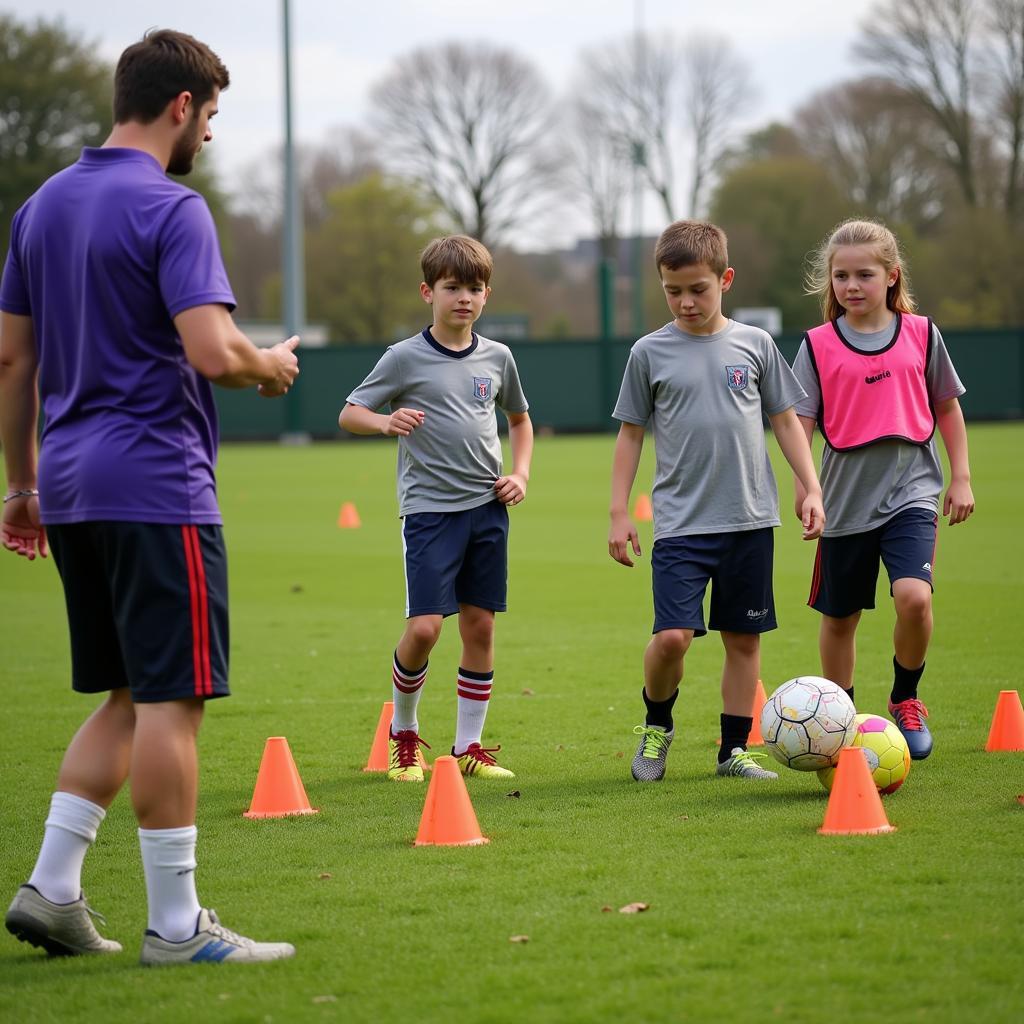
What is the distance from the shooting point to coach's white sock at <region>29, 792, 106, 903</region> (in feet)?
13.2

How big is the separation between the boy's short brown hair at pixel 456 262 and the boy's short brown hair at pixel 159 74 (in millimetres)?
2311

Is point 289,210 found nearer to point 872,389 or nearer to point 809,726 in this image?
point 872,389

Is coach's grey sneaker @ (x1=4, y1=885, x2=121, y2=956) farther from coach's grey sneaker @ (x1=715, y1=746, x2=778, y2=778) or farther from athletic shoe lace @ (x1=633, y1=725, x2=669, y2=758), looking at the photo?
coach's grey sneaker @ (x1=715, y1=746, x2=778, y2=778)

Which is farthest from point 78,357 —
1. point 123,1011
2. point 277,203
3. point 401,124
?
point 277,203

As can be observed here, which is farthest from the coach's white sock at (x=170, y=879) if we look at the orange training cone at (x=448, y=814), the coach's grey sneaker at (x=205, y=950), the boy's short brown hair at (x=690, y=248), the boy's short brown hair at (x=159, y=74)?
the boy's short brown hair at (x=690, y=248)

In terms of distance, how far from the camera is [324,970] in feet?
12.6

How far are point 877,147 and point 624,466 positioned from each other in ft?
169

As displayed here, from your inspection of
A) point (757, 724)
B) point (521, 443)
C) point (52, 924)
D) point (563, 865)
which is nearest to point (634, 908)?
point (563, 865)

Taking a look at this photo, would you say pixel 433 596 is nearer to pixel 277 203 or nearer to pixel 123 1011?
pixel 123 1011

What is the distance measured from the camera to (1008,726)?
247 inches

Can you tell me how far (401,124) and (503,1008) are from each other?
60.5 metres

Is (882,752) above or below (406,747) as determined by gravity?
above

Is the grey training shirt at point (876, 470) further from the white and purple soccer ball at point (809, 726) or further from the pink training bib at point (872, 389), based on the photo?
the white and purple soccer ball at point (809, 726)

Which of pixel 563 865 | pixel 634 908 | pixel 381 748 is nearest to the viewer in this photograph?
pixel 634 908
